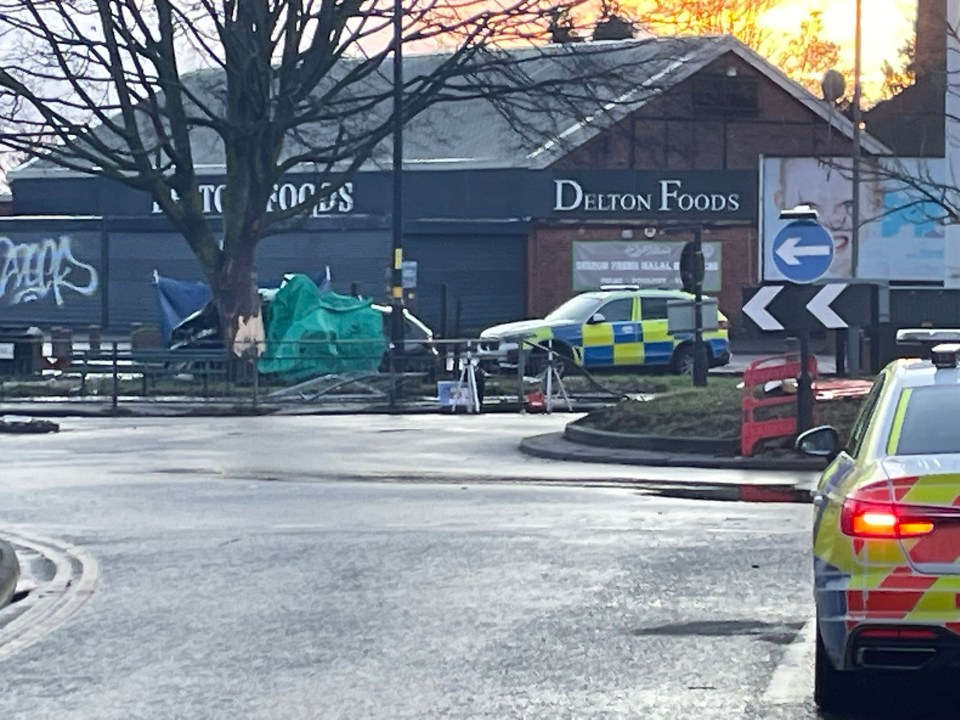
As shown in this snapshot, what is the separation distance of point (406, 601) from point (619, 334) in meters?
24.2

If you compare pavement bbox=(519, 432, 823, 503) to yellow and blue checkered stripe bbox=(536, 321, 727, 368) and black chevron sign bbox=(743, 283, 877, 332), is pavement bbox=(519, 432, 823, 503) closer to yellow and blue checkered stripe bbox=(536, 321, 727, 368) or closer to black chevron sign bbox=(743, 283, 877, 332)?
black chevron sign bbox=(743, 283, 877, 332)

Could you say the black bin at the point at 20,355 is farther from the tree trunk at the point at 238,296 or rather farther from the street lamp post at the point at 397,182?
the street lamp post at the point at 397,182

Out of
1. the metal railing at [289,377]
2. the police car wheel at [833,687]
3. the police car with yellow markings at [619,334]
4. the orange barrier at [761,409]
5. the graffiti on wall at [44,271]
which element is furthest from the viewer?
the graffiti on wall at [44,271]

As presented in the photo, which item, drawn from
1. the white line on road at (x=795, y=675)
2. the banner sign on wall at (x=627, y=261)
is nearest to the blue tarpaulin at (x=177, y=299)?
the banner sign on wall at (x=627, y=261)

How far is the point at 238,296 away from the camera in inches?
1355

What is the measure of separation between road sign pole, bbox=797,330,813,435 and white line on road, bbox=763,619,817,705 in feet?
31.5

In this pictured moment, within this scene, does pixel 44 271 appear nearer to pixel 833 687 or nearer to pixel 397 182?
pixel 397 182

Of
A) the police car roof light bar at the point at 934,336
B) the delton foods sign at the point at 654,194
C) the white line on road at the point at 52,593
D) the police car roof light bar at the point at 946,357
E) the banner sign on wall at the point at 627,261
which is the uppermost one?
the delton foods sign at the point at 654,194

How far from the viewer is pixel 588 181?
5288 centimetres

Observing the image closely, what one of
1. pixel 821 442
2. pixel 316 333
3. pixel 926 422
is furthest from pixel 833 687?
pixel 316 333

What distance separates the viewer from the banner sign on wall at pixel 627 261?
5291cm

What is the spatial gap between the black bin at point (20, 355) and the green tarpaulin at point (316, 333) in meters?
3.72

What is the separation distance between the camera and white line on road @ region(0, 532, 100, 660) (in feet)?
32.6

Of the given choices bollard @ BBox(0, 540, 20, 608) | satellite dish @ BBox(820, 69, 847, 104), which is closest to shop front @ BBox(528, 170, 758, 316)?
satellite dish @ BBox(820, 69, 847, 104)
